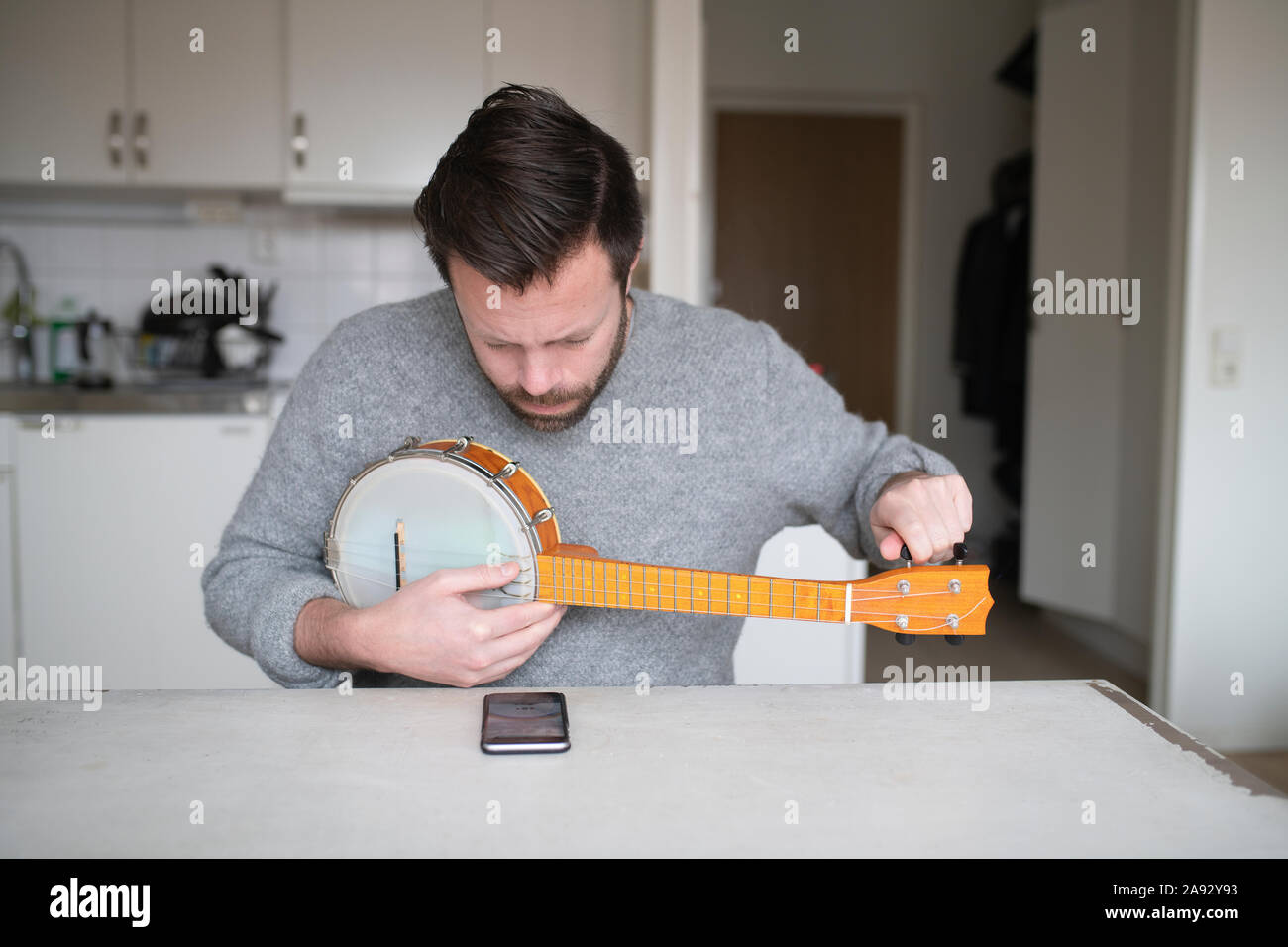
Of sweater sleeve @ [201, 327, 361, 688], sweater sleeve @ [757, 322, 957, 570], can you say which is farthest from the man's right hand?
sweater sleeve @ [757, 322, 957, 570]

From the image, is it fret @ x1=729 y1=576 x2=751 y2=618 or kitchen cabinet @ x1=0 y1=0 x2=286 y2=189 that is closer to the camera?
fret @ x1=729 y1=576 x2=751 y2=618

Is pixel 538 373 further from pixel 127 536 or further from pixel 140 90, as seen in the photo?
pixel 140 90

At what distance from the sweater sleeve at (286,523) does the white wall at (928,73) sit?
3.95 meters

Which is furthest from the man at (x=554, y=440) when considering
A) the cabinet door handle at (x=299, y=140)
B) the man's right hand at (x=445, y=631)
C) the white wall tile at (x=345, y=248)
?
the white wall tile at (x=345, y=248)

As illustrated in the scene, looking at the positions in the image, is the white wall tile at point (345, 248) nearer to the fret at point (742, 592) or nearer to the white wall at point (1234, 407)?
the white wall at point (1234, 407)

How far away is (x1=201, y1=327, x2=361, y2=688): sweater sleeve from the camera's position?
1.17m

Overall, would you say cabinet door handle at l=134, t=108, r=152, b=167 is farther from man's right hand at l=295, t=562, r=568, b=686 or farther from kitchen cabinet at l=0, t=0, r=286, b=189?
man's right hand at l=295, t=562, r=568, b=686

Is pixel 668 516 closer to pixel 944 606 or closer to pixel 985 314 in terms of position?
pixel 944 606

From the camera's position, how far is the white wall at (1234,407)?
2676 mm

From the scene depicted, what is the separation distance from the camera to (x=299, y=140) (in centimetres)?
305

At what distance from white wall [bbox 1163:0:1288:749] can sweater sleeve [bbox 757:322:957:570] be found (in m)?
1.77

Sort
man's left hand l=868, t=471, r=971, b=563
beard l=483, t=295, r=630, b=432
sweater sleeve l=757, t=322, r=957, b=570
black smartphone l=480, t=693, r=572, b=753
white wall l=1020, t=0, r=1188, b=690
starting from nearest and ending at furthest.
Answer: black smartphone l=480, t=693, r=572, b=753
man's left hand l=868, t=471, r=971, b=563
beard l=483, t=295, r=630, b=432
sweater sleeve l=757, t=322, r=957, b=570
white wall l=1020, t=0, r=1188, b=690

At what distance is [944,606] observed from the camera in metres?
1.01
